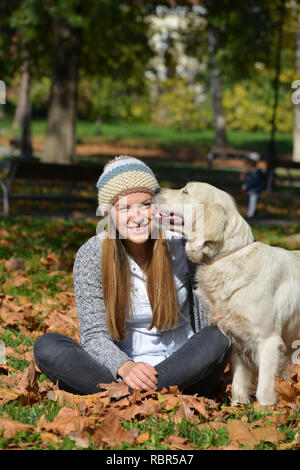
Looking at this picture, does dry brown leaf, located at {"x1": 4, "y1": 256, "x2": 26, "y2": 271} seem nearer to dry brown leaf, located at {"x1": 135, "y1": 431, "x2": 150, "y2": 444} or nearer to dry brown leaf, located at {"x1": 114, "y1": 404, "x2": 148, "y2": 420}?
dry brown leaf, located at {"x1": 114, "y1": 404, "x2": 148, "y2": 420}

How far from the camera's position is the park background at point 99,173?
2.96m

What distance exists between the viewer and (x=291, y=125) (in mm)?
40656

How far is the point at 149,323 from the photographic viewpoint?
12.2ft

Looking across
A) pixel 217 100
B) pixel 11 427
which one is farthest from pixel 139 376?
pixel 217 100

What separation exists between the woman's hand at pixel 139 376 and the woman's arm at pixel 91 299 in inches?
9.4

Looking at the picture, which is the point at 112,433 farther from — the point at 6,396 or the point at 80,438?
the point at 6,396

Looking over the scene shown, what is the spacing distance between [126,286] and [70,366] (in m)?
0.56

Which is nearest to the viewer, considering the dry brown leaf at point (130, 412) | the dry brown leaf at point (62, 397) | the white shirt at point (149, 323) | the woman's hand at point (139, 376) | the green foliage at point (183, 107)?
the dry brown leaf at point (130, 412)

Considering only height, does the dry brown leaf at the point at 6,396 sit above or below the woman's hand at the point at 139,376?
below

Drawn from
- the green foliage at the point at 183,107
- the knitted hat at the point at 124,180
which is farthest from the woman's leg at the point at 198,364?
the green foliage at the point at 183,107

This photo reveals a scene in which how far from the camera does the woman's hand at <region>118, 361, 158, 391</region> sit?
10.7 feet

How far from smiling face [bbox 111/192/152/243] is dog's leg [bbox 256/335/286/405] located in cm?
94

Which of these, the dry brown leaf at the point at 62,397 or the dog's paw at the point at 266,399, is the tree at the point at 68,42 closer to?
the dry brown leaf at the point at 62,397

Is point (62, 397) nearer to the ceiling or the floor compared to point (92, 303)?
nearer to the floor
